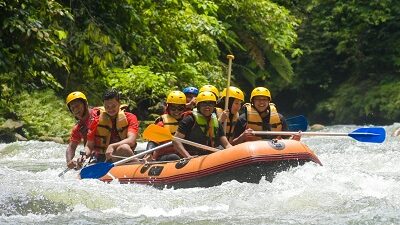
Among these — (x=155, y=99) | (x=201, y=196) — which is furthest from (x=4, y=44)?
(x=155, y=99)

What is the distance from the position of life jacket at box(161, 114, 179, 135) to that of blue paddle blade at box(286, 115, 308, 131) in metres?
1.52

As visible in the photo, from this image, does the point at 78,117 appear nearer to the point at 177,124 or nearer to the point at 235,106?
the point at 177,124

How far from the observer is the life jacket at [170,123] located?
852 centimetres

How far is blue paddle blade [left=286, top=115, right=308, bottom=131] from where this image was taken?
938 cm

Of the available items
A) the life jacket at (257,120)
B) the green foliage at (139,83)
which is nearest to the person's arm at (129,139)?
the life jacket at (257,120)

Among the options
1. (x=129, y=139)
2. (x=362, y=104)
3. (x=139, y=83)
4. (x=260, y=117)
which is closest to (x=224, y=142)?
(x=260, y=117)

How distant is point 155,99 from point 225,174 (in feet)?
24.4

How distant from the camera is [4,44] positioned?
7.57m

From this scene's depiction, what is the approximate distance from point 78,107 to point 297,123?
2.69 m

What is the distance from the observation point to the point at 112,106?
8406 mm

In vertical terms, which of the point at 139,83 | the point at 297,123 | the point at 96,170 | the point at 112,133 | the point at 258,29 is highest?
the point at 258,29

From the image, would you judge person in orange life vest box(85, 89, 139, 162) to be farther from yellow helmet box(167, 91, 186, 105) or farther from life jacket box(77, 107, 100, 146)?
yellow helmet box(167, 91, 186, 105)

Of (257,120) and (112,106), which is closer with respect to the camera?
(112,106)

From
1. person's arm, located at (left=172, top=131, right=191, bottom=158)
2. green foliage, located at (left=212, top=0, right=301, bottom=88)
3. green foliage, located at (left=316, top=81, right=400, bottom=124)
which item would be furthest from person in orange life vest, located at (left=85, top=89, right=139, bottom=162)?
green foliage, located at (left=316, top=81, right=400, bottom=124)
